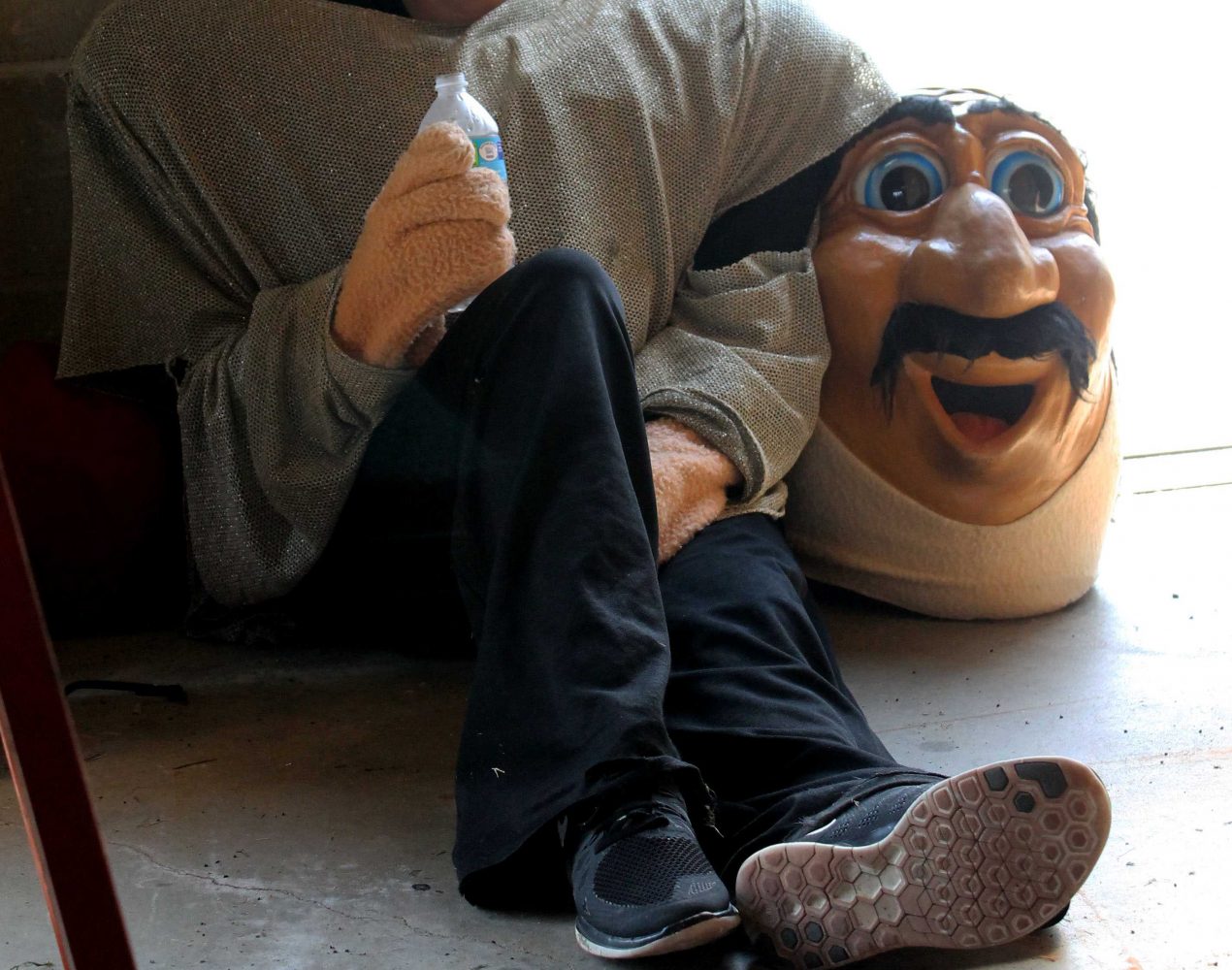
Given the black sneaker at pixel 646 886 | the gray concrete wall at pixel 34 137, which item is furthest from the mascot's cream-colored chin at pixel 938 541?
the gray concrete wall at pixel 34 137

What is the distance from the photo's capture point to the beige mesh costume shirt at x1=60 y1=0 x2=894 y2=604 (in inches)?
53.6

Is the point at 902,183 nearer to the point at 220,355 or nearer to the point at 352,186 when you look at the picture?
the point at 352,186

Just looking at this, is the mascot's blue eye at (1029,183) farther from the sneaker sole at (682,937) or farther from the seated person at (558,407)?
the sneaker sole at (682,937)

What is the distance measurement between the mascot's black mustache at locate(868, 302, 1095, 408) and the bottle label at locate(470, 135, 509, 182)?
1.86ft

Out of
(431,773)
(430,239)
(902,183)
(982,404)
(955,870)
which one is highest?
(430,239)

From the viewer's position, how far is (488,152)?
3.85ft

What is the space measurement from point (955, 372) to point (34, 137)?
1.24 metres

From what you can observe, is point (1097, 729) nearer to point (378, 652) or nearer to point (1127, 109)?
point (378, 652)

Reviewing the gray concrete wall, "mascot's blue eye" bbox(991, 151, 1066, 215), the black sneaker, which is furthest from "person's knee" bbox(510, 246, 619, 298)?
the gray concrete wall

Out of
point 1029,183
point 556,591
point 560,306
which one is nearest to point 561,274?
point 560,306

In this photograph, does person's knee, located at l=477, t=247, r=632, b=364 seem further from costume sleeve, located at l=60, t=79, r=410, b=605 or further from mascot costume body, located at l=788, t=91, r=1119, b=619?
mascot costume body, located at l=788, t=91, r=1119, b=619

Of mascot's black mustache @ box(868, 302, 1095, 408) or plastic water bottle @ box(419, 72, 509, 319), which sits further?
mascot's black mustache @ box(868, 302, 1095, 408)

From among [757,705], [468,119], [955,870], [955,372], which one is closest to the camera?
[955,870]

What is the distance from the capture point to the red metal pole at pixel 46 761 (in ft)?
1.83
